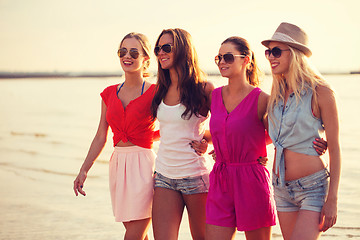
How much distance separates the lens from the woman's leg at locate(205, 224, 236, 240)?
3.61 metres

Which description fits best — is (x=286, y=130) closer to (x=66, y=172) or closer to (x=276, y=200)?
(x=276, y=200)

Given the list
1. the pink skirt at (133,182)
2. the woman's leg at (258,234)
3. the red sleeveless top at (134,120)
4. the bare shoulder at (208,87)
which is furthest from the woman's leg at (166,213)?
the bare shoulder at (208,87)

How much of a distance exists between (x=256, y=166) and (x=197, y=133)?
582 mm

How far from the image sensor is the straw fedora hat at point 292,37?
3.46 meters

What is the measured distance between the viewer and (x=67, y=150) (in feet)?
44.8

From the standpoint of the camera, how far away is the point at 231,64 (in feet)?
12.4

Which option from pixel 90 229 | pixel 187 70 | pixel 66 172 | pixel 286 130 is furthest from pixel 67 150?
pixel 286 130

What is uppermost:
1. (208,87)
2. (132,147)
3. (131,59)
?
(131,59)

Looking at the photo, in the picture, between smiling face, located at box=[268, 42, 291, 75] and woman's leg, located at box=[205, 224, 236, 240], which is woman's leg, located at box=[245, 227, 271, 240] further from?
smiling face, located at box=[268, 42, 291, 75]

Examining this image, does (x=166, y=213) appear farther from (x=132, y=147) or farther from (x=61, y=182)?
(x=61, y=182)

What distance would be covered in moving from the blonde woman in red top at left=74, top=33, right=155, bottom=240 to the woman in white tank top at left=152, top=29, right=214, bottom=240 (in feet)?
0.48

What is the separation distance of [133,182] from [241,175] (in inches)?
38.4

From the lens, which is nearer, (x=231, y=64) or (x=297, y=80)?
(x=297, y=80)

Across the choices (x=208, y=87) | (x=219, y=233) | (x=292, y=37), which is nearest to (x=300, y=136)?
(x=292, y=37)
